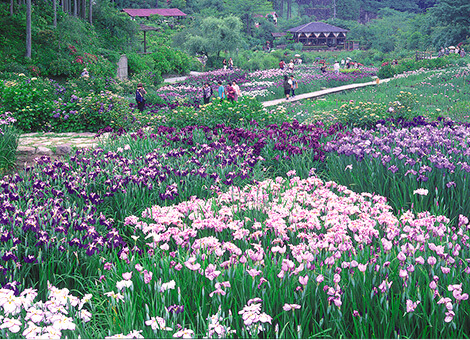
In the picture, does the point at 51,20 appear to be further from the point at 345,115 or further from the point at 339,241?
the point at 339,241

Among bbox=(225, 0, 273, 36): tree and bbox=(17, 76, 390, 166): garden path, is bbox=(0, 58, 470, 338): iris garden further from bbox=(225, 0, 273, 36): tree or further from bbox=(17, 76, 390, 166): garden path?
bbox=(225, 0, 273, 36): tree

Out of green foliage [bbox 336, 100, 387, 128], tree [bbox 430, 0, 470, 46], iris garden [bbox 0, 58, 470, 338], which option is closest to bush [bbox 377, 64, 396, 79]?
tree [bbox 430, 0, 470, 46]

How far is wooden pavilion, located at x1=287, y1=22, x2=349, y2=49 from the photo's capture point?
Answer: 7144cm

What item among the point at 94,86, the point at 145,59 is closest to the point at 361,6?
the point at 145,59

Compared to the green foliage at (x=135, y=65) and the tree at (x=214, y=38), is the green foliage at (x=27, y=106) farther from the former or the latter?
the tree at (x=214, y=38)

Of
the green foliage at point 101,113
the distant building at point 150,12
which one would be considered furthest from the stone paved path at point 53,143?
the distant building at point 150,12

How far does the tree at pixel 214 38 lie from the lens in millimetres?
38250

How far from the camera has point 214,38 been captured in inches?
1510

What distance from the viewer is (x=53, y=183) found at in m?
5.15

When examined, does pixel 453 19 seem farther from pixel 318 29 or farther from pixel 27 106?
pixel 27 106

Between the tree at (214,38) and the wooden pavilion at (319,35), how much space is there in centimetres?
3593

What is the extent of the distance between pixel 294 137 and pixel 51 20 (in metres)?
25.8

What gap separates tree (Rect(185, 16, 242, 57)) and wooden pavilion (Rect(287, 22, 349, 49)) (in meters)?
35.9

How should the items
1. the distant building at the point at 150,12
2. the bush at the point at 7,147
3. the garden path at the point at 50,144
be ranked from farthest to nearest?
the distant building at the point at 150,12
the garden path at the point at 50,144
the bush at the point at 7,147
